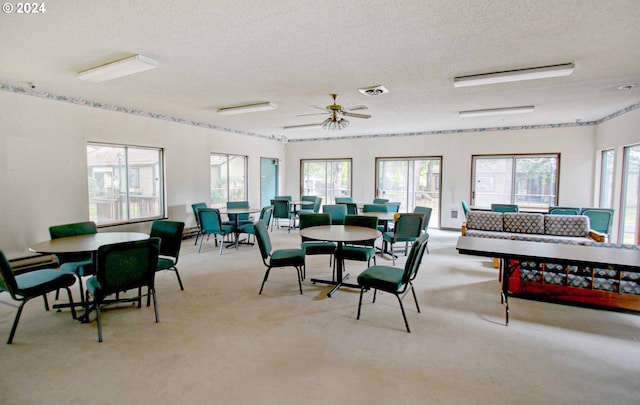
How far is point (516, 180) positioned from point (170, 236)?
7650 millimetres

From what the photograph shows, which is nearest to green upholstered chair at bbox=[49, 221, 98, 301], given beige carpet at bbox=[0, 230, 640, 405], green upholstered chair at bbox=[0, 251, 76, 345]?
green upholstered chair at bbox=[0, 251, 76, 345]

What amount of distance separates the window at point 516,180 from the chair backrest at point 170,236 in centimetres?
711

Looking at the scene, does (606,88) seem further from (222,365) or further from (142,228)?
(142,228)

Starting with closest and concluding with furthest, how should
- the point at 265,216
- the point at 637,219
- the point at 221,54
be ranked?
the point at 221,54 → the point at 637,219 → the point at 265,216

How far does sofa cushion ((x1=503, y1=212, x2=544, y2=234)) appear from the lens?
5.55 meters

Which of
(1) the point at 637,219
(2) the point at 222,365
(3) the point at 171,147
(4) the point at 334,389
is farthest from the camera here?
(3) the point at 171,147

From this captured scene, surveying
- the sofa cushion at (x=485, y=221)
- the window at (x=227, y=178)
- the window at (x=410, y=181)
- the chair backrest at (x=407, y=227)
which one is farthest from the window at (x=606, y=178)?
the window at (x=227, y=178)

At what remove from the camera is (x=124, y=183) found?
5809 mm

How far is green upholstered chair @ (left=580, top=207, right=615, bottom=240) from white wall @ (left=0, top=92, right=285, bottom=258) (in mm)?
8086

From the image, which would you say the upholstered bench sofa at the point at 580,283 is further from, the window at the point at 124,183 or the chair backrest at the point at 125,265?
the window at the point at 124,183

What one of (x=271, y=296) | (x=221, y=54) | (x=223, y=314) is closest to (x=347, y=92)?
(x=221, y=54)

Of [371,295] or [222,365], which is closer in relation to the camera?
[222,365]

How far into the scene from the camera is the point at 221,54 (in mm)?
3174

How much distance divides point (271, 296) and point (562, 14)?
3.67m
